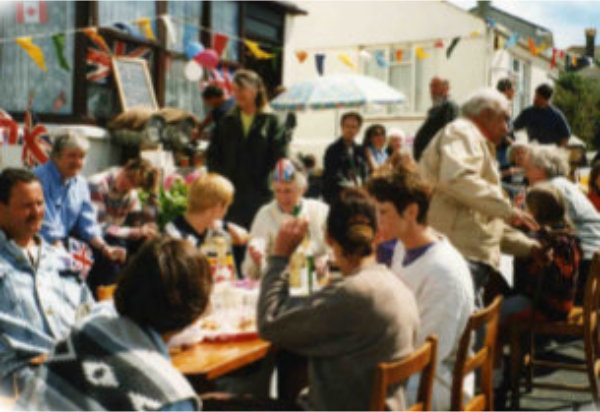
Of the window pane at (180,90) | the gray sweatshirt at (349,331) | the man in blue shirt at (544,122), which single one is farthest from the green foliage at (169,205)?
the gray sweatshirt at (349,331)

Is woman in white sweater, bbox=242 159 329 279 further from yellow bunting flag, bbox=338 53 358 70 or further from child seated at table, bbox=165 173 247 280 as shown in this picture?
yellow bunting flag, bbox=338 53 358 70

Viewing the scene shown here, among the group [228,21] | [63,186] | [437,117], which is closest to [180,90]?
[228,21]

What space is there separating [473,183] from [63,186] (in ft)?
8.31

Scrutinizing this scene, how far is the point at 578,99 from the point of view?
1819cm

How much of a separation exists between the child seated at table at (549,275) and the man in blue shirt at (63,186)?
8.64ft

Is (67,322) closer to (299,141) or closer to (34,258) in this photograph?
(34,258)

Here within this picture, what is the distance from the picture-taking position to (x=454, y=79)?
15883 mm

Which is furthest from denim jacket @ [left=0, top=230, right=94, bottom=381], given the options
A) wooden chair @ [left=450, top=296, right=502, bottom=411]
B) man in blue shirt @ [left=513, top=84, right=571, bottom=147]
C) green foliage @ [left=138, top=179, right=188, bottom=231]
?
man in blue shirt @ [left=513, top=84, right=571, bottom=147]

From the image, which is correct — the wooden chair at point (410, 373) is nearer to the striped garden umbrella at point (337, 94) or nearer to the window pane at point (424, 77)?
the striped garden umbrella at point (337, 94)

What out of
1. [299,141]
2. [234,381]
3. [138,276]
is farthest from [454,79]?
[138,276]

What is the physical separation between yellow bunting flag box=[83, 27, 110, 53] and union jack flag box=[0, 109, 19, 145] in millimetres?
1260

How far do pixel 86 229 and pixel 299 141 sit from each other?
1040cm

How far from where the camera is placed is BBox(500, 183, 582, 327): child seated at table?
13.9 feet

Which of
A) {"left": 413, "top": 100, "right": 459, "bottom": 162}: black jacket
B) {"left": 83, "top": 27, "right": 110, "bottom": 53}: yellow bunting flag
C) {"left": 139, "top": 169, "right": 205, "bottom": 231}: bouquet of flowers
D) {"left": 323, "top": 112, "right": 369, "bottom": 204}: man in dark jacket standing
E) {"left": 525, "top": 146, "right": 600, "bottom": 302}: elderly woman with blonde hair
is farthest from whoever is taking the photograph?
{"left": 323, "top": 112, "right": 369, "bottom": 204}: man in dark jacket standing
